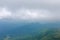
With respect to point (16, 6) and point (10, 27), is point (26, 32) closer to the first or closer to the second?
point (10, 27)

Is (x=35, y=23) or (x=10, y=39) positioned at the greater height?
(x=35, y=23)

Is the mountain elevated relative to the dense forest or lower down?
elevated

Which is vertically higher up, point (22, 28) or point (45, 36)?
point (22, 28)

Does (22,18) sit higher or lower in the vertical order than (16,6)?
lower

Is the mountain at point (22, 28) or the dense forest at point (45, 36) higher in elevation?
the mountain at point (22, 28)

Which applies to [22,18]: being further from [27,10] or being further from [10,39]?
[10,39]

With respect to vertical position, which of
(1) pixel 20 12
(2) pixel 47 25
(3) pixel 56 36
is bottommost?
(3) pixel 56 36

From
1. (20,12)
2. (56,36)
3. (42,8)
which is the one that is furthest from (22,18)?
(56,36)

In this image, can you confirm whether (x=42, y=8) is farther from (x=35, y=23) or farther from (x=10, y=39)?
(x=10, y=39)
